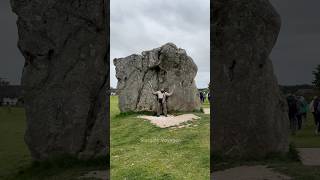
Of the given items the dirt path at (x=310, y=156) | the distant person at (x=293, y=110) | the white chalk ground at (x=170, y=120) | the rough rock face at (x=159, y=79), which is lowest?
the dirt path at (x=310, y=156)

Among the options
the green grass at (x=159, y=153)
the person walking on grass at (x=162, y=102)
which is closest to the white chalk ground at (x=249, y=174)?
the green grass at (x=159, y=153)

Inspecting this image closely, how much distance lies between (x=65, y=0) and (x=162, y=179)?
5100mm

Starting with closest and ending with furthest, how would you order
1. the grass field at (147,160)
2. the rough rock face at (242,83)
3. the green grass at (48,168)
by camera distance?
the green grass at (48,168)
the grass field at (147,160)
the rough rock face at (242,83)

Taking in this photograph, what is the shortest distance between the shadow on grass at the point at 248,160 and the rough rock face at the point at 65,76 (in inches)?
112

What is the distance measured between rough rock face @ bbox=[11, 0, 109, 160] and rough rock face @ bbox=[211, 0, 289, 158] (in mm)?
2989

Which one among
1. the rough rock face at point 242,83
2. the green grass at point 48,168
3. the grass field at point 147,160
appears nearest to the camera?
the green grass at point 48,168

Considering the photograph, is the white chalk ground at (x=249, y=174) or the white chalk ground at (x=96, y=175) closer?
the white chalk ground at (x=249, y=174)

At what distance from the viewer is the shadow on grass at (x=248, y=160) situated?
12.6 metres

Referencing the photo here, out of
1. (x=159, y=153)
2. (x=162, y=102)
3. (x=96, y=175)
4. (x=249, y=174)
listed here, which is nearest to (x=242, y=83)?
(x=249, y=174)

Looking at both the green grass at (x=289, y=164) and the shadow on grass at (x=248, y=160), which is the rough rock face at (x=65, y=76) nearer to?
the shadow on grass at (x=248, y=160)

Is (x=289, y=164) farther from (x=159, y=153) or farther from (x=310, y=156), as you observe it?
(x=159, y=153)

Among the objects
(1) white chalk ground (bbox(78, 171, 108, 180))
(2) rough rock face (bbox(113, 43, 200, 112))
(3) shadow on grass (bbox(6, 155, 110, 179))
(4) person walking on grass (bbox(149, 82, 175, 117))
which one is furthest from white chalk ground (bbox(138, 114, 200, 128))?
(1) white chalk ground (bbox(78, 171, 108, 180))

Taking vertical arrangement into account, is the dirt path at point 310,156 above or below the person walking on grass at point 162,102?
below

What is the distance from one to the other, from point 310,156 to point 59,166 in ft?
22.8
